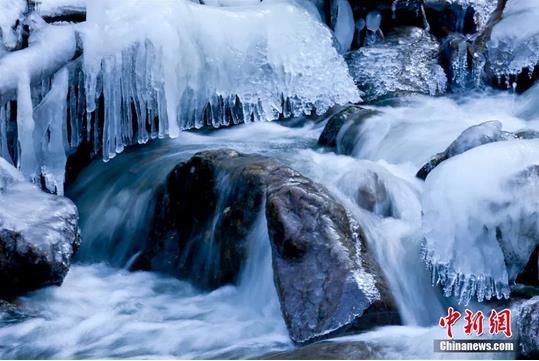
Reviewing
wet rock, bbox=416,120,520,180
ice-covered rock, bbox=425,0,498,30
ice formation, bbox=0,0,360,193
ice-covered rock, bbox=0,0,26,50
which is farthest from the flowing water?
ice-covered rock, bbox=425,0,498,30

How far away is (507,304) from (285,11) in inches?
168

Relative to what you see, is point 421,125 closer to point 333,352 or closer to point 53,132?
point 53,132

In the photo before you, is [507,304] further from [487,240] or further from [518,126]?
[518,126]

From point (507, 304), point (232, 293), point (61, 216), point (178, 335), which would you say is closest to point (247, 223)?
point (232, 293)

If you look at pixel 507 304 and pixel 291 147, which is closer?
pixel 507 304

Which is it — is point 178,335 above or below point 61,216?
below

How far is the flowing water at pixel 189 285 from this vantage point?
14.5 feet

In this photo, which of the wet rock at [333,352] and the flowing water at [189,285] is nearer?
the wet rock at [333,352]

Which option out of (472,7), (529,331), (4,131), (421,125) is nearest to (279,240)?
(529,331)

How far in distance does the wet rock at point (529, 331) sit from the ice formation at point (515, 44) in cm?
491

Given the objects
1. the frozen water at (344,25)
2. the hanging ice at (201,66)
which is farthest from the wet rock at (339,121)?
the frozen water at (344,25)

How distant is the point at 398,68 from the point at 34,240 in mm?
4551

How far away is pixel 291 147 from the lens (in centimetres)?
683

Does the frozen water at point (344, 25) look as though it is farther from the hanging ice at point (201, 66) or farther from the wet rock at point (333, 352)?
the wet rock at point (333, 352)
